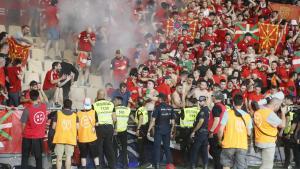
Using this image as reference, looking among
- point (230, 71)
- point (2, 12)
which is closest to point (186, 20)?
point (230, 71)

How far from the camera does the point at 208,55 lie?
22.0 m

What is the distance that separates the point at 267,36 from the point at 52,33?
25.6 feet

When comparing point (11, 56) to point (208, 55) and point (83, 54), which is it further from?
point (208, 55)

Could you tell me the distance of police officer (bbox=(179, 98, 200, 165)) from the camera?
61.2ft

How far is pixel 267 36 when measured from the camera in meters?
25.8

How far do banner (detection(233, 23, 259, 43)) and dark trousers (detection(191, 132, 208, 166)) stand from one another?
24.2 feet

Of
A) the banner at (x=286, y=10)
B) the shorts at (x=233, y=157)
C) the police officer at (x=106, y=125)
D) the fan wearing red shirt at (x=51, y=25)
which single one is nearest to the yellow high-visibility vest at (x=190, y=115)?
the police officer at (x=106, y=125)

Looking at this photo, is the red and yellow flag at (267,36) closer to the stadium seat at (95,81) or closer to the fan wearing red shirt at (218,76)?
the fan wearing red shirt at (218,76)

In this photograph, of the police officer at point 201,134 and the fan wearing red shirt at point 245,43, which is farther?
the fan wearing red shirt at point 245,43

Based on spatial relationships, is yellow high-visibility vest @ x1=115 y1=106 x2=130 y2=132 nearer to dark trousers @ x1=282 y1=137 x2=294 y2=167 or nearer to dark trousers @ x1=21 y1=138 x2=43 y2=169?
dark trousers @ x1=21 y1=138 x2=43 y2=169

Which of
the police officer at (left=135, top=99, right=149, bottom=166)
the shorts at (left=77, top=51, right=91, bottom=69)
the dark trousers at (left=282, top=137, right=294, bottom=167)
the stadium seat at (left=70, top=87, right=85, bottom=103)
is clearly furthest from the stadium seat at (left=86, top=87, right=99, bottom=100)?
the dark trousers at (left=282, top=137, right=294, bottom=167)

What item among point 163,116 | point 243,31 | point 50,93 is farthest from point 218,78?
point 243,31

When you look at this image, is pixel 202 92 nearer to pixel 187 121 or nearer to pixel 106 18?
pixel 187 121

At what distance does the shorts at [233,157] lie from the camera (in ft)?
48.0
